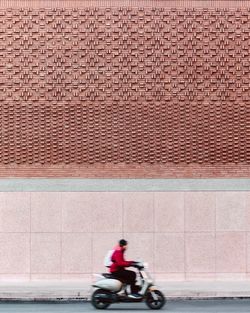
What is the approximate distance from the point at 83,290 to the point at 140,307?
300 cm

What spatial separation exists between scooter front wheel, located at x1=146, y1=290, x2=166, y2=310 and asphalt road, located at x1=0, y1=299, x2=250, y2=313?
0.44 ft

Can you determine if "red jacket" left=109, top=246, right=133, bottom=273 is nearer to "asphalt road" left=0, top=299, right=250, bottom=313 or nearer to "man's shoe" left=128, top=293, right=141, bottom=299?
"man's shoe" left=128, top=293, right=141, bottom=299

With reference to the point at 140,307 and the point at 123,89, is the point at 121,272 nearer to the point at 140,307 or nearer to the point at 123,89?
the point at 140,307

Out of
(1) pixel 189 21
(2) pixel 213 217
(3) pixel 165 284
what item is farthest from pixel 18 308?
(1) pixel 189 21

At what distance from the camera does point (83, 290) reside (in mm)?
24156

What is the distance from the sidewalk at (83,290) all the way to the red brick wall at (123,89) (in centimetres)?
329

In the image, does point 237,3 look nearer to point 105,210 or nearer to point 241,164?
point 241,164

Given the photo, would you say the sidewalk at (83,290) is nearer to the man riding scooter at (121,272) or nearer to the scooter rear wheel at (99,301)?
the scooter rear wheel at (99,301)

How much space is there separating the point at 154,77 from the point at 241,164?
355 centimetres

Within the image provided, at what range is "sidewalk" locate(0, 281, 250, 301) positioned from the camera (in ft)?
77.3

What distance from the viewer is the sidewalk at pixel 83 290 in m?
23.5

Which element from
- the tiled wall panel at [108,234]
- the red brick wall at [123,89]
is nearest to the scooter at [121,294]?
the tiled wall panel at [108,234]

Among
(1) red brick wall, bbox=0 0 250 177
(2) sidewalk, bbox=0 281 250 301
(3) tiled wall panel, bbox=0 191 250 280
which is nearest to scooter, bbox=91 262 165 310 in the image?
(2) sidewalk, bbox=0 281 250 301

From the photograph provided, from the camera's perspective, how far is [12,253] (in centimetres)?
2764
